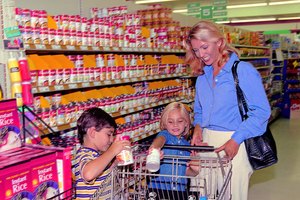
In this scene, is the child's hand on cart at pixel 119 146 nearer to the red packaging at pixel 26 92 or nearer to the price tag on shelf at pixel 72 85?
the red packaging at pixel 26 92

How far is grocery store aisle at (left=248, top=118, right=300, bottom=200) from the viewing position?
520 cm

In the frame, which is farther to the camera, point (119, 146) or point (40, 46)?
point (40, 46)

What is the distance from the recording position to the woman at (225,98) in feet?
7.67

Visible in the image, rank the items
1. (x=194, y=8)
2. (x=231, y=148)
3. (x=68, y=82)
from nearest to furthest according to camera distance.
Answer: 1. (x=231, y=148)
2. (x=68, y=82)
3. (x=194, y=8)

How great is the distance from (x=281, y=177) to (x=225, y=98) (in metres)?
4.03

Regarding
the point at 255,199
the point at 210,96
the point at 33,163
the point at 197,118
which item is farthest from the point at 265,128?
the point at 255,199

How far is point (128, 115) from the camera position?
15.2 feet

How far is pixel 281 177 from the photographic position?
5.96 meters

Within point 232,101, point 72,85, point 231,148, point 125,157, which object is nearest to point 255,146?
point 231,148

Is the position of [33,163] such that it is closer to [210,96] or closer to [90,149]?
[90,149]

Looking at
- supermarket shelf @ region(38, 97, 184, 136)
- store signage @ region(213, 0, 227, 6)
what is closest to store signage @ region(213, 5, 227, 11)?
store signage @ region(213, 0, 227, 6)

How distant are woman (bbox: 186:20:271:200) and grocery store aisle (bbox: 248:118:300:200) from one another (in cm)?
281

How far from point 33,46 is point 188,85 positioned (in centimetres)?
345

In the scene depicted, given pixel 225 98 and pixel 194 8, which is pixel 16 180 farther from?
pixel 194 8
